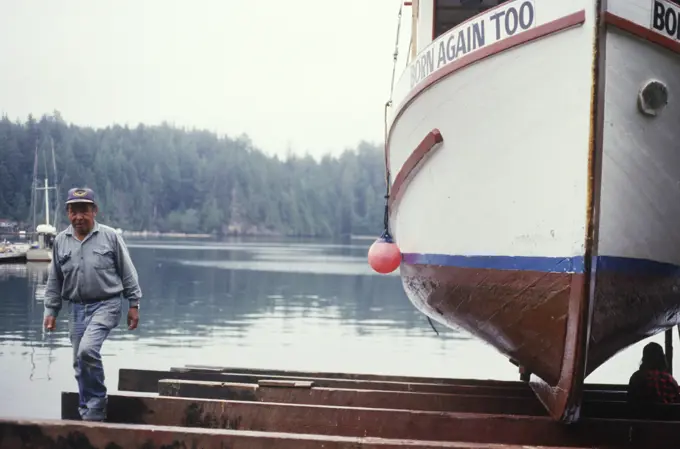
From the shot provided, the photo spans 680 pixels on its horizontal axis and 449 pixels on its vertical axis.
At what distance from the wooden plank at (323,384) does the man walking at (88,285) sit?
1.84 metres

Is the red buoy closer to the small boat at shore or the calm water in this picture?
the calm water

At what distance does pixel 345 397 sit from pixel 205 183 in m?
158

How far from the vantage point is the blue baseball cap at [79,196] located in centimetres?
647

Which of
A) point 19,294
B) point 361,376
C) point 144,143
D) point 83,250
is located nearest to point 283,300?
point 19,294

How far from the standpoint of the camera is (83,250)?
6.55m

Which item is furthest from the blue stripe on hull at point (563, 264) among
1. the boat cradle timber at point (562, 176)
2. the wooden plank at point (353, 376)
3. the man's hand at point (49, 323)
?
the man's hand at point (49, 323)

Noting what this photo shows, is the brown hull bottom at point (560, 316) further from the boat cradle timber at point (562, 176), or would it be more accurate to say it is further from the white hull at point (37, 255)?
the white hull at point (37, 255)

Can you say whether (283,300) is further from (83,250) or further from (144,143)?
(144,143)

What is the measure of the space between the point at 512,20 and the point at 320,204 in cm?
16509

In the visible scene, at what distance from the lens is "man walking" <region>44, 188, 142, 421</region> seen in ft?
21.2

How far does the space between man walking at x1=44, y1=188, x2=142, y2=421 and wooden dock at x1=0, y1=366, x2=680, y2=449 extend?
0.38 m

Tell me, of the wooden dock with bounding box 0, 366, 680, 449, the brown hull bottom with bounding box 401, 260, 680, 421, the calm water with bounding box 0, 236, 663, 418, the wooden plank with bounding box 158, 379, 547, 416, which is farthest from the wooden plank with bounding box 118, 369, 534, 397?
the calm water with bounding box 0, 236, 663, 418

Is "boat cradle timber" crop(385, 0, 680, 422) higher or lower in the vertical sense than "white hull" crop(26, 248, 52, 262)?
higher

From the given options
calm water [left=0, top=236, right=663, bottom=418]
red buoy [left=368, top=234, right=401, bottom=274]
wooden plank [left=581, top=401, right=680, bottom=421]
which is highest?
red buoy [left=368, top=234, right=401, bottom=274]
